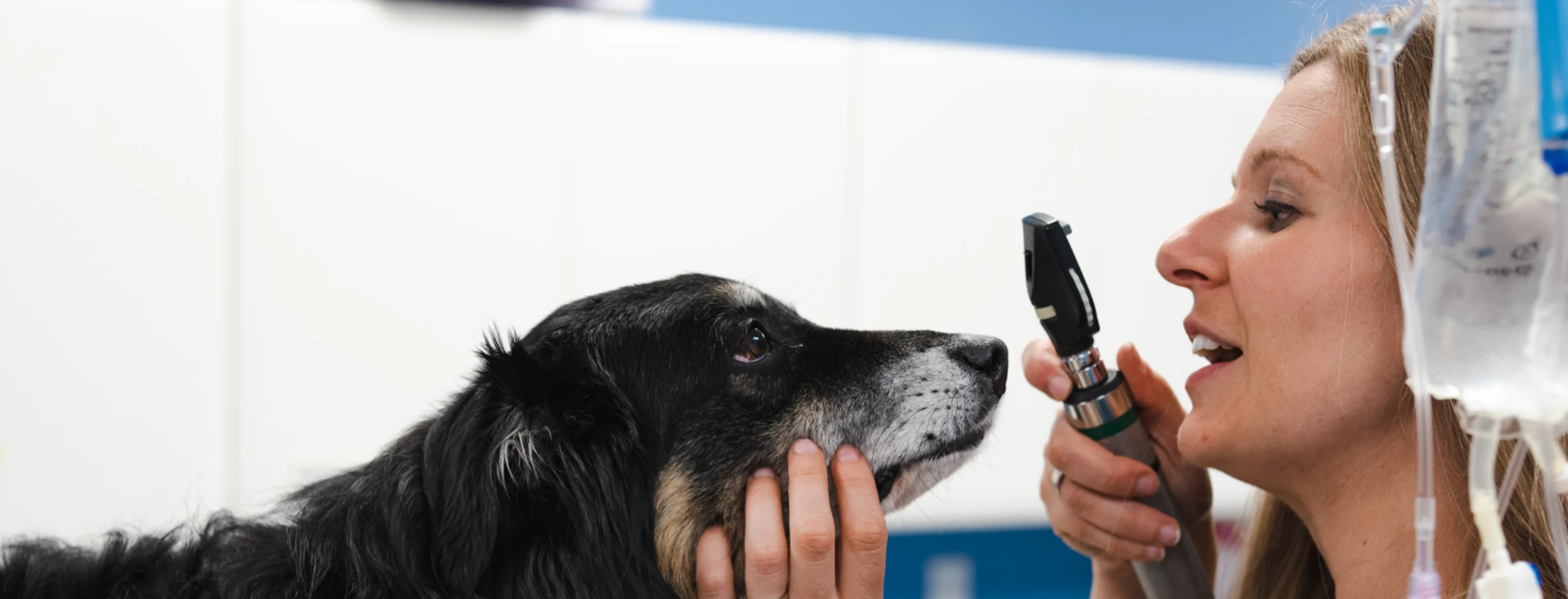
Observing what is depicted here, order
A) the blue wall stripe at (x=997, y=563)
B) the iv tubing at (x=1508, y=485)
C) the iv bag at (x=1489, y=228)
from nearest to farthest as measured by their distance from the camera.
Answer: the iv bag at (x=1489, y=228) < the iv tubing at (x=1508, y=485) < the blue wall stripe at (x=997, y=563)

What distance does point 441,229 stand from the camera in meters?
2.12

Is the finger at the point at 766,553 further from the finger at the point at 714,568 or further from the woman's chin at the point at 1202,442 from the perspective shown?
the woman's chin at the point at 1202,442

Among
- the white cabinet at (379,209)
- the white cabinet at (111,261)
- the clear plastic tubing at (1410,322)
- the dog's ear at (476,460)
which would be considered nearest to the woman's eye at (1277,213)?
the clear plastic tubing at (1410,322)

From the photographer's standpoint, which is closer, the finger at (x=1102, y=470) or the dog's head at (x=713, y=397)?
the dog's head at (x=713, y=397)

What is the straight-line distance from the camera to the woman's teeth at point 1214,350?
3.51 ft

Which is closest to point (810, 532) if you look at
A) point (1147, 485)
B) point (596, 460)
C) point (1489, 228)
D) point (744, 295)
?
point (596, 460)

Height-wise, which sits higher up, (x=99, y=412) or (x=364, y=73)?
(x=364, y=73)

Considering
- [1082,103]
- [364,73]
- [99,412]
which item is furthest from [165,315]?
[1082,103]

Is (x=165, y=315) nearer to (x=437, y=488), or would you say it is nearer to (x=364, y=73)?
(x=364, y=73)

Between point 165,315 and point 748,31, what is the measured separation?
1.35m

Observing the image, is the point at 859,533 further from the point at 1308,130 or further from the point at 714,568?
the point at 1308,130

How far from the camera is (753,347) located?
1185 mm

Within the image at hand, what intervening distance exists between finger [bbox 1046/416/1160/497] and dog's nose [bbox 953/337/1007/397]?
0.37ft

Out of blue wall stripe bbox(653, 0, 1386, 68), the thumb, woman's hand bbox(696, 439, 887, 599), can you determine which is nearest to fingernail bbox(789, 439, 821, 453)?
woman's hand bbox(696, 439, 887, 599)
